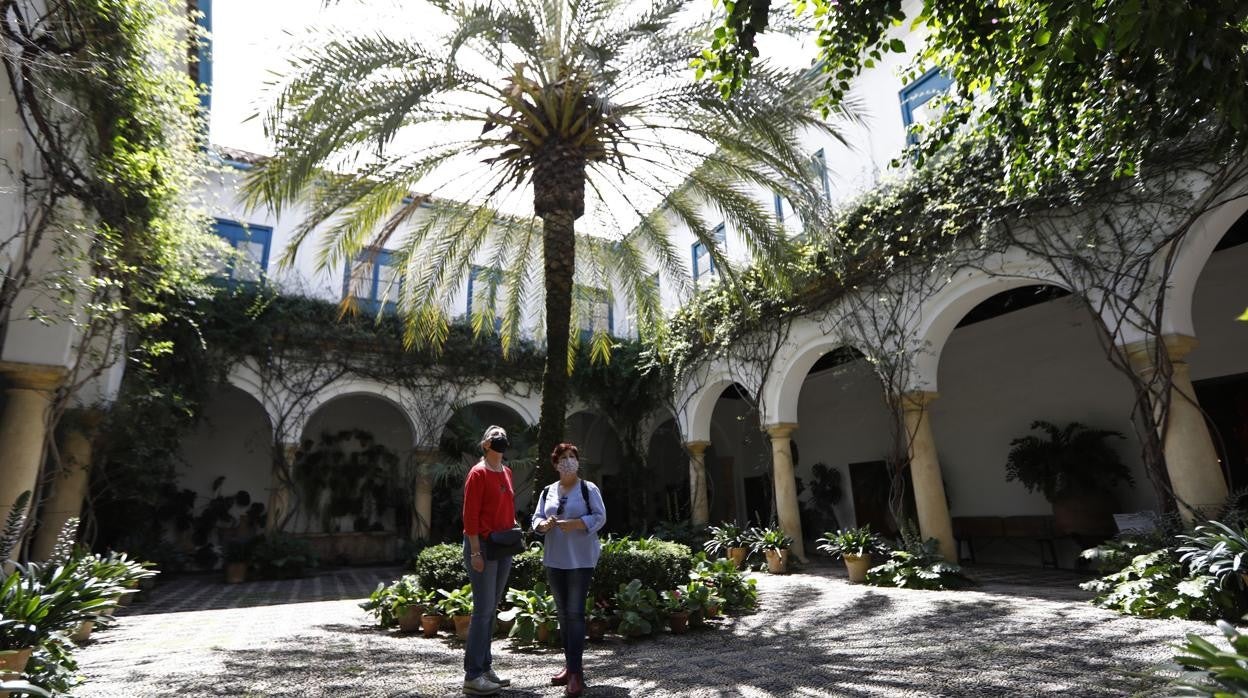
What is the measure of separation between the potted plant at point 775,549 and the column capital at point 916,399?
278 cm

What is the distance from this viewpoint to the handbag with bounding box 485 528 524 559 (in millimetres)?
3875

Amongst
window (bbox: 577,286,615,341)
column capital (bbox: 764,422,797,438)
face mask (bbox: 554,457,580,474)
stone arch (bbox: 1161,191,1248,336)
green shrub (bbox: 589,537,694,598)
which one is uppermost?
window (bbox: 577,286,615,341)

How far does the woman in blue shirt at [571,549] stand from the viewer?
373 centimetres

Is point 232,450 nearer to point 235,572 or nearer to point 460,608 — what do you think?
point 235,572

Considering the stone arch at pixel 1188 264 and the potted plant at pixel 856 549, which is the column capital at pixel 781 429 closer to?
the potted plant at pixel 856 549

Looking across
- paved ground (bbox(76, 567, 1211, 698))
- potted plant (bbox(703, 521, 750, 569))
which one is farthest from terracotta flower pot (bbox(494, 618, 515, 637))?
potted plant (bbox(703, 521, 750, 569))

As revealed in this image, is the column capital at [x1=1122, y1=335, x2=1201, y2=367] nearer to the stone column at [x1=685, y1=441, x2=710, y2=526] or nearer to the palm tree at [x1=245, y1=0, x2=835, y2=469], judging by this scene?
the palm tree at [x1=245, y1=0, x2=835, y2=469]

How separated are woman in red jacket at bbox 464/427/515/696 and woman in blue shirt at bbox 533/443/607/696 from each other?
0.91ft

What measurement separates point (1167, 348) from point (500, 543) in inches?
248

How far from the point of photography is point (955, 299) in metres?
8.07

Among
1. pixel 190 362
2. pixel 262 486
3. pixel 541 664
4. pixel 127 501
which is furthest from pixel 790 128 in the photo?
pixel 262 486

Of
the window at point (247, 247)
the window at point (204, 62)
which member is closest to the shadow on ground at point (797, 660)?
the window at point (204, 62)

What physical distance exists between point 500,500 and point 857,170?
9055mm

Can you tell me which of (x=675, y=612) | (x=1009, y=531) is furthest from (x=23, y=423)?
(x=1009, y=531)
